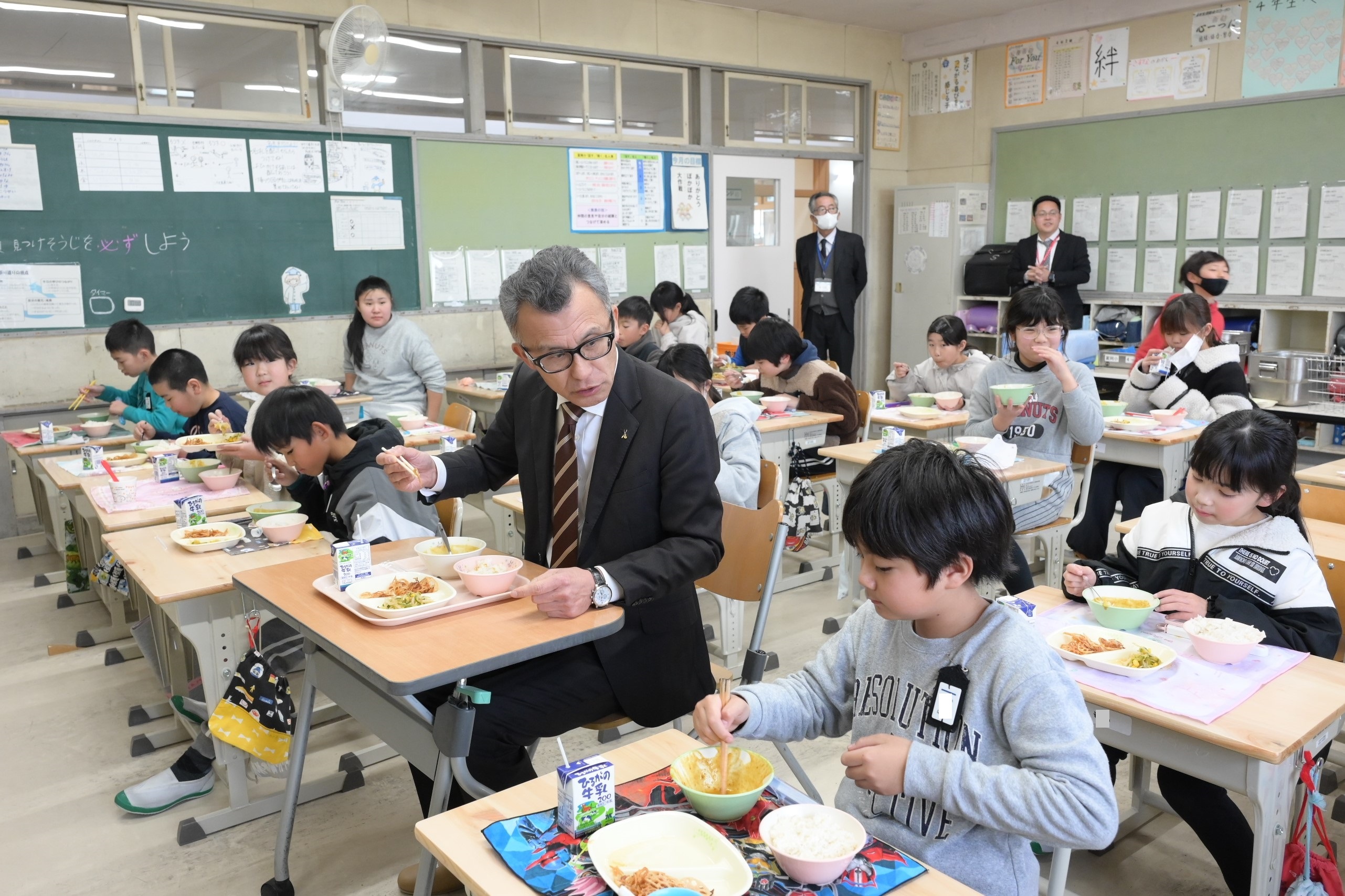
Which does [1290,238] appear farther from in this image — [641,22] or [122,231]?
Result: [122,231]

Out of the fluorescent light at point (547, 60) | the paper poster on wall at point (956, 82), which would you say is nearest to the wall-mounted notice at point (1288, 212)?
the paper poster on wall at point (956, 82)

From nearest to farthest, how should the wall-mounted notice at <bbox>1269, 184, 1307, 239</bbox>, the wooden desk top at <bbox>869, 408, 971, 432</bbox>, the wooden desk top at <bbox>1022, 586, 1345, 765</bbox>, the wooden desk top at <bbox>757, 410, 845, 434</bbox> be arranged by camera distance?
the wooden desk top at <bbox>1022, 586, 1345, 765</bbox>
the wooden desk top at <bbox>757, 410, 845, 434</bbox>
the wooden desk top at <bbox>869, 408, 971, 432</bbox>
the wall-mounted notice at <bbox>1269, 184, 1307, 239</bbox>

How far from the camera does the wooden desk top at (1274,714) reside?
149cm

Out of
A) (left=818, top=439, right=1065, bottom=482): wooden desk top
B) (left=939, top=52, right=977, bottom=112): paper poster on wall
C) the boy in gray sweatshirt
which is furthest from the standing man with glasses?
(left=939, top=52, right=977, bottom=112): paper poster on wall

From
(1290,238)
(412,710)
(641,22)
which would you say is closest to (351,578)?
(412,710)

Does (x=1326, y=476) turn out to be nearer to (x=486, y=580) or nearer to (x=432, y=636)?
(x=486, y=580)

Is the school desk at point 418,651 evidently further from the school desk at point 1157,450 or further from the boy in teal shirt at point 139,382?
the school desk at point 1157,450

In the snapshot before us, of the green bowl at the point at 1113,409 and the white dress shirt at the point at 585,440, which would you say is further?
the green bowl at the point at 1113,409

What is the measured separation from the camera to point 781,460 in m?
4.48

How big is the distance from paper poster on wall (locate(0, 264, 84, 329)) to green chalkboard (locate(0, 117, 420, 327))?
0.14 ft

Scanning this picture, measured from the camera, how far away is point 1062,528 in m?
3.81

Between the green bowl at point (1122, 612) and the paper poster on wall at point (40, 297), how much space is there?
5258mm

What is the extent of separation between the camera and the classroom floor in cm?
233

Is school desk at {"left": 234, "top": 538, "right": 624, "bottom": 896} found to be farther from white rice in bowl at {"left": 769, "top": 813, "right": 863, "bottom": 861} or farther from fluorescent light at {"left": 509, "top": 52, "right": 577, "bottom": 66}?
fluorescent light at {"left": 509, "top": 52, "right": 577, "bottom": 66}
